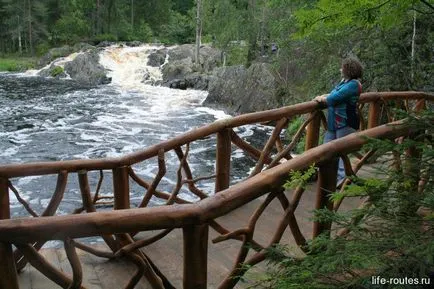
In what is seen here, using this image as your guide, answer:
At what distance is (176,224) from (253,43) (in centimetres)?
2470

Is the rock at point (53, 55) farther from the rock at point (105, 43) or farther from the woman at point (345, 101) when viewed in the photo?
the woman at point (345, 101)

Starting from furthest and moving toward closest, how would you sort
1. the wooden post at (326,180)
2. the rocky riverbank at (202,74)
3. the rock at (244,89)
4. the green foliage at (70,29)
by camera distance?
the green foliage at (70,29) < the rocky riverbank at (202,74) < the rock at (244,89) < the wooden post at (326,180)

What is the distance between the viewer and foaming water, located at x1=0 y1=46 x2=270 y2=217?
10.8 metres

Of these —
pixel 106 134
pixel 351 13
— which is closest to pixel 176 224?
pixel 351 13

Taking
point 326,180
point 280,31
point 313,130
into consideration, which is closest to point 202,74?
point 280,31

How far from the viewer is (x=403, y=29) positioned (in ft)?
36.3

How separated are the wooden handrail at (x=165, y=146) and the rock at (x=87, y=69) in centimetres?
2926

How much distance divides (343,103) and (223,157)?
1496 mm

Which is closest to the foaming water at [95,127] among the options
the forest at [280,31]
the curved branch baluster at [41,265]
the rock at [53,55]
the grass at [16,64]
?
the forest at [280,31]

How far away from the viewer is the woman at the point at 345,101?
5.09 meters

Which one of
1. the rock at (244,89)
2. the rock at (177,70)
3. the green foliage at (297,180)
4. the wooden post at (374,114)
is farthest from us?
the rock at (177,70)

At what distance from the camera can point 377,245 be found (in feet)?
7.32

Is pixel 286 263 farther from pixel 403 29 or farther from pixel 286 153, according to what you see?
pixel 403 29
